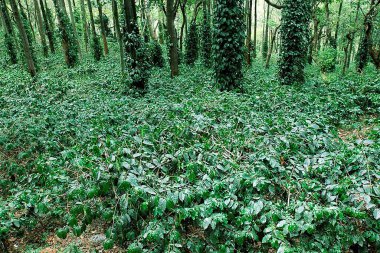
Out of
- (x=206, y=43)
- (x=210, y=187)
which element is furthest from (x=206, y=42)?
(x=210, y=187)

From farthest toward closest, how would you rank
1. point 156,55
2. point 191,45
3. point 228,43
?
point 191,45 → point 156,55 → point 228,43

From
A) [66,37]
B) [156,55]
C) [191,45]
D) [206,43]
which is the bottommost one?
[156,55]

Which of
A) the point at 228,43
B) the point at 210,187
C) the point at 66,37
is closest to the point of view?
the point at 210,187

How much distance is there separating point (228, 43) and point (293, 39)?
3105 millimetres

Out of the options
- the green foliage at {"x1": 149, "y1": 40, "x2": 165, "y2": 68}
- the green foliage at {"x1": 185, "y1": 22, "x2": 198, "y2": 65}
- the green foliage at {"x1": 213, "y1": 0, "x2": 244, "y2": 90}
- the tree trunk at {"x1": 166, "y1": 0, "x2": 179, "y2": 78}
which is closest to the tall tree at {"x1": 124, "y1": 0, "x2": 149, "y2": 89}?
the green foliage at {"x1": 213, "y1": 0, "x2": 244, "y2": 90}

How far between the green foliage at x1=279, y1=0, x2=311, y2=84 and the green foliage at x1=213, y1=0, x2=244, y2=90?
242 cm

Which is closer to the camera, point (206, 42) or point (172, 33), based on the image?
point (172, 33)

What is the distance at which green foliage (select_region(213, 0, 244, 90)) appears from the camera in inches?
361

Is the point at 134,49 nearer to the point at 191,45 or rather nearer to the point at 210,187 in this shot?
the point at 210,187

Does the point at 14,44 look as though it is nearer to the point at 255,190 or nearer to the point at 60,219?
the point at 60,219

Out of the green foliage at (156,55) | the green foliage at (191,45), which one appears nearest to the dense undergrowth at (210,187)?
the green foliage at (156,55)

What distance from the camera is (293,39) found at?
1072 centimetres

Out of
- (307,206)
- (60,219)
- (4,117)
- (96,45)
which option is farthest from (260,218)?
(96,45)

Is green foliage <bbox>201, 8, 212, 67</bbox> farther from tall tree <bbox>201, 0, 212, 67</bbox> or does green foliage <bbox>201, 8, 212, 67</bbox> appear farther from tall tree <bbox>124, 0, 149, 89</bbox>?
tall tree <bbox>124, 0, 149, 89</bbox>
